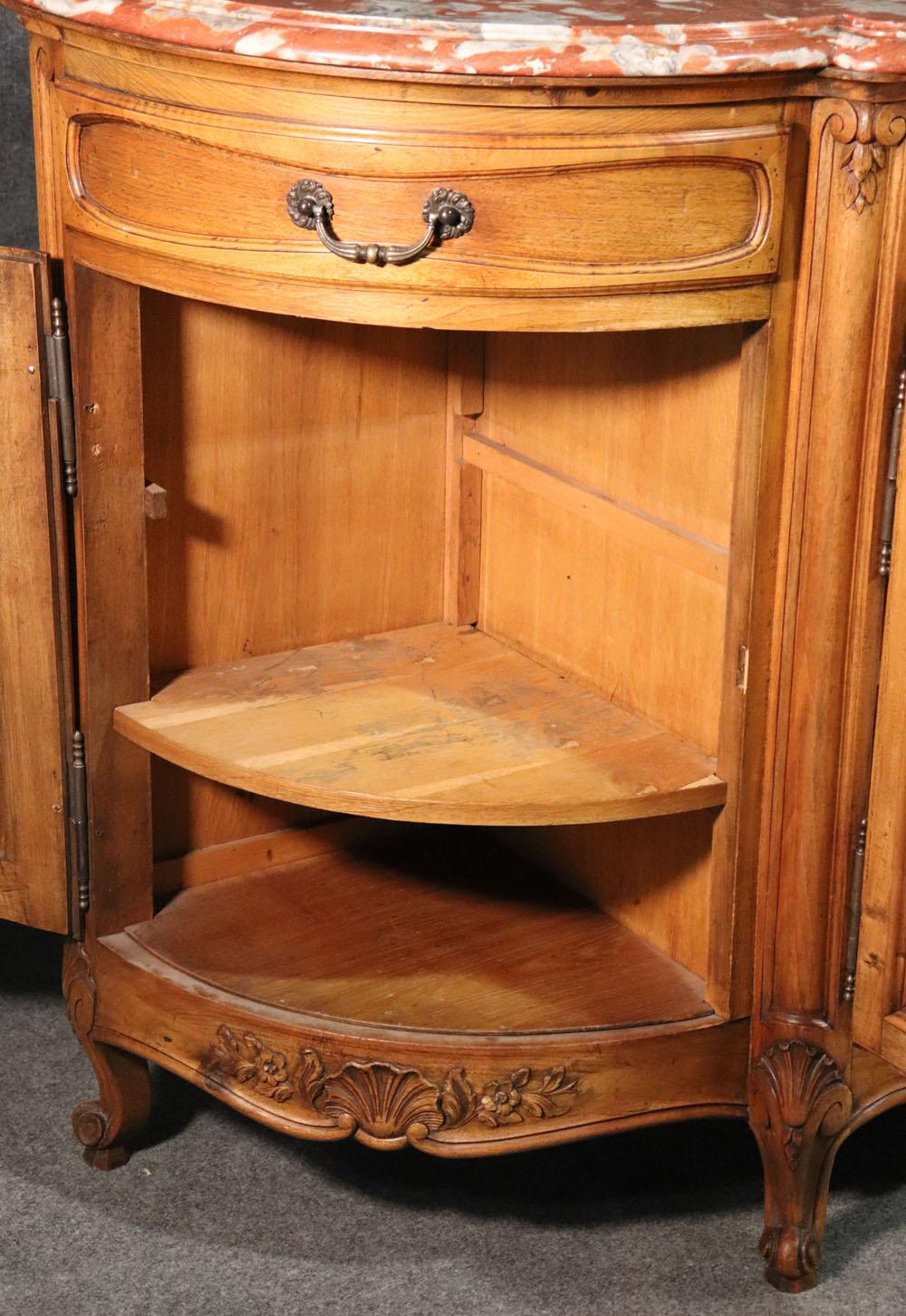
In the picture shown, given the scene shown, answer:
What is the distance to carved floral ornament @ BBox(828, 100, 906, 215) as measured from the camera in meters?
1.36

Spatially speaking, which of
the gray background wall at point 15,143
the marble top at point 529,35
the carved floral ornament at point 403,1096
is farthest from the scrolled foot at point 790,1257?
the gray background wall at point 15,143

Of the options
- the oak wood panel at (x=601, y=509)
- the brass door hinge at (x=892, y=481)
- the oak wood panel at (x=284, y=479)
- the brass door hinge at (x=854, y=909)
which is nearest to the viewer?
the brass door hinge at (x=892, y=481)

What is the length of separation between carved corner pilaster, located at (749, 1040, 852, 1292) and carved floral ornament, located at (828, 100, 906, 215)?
69 centimetres

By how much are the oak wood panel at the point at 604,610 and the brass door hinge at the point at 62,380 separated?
1.56 feet

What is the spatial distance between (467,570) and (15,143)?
74cm

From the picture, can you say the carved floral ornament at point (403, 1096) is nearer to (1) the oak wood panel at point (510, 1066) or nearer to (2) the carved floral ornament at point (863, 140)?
(1) the oak wood panel at point (510, 1066)

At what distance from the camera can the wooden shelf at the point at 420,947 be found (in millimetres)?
1676

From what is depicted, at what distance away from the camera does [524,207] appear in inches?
53.7

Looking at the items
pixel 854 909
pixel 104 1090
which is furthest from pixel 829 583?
pixel 104 1090

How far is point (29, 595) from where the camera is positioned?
1.64m

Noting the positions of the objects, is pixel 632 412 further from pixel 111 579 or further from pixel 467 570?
pixel 111 579

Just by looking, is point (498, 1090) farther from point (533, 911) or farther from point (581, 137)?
point (581, 137)

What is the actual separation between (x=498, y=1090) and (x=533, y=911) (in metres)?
0.28

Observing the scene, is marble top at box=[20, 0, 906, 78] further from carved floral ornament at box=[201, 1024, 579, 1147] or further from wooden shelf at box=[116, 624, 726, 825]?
carved floral ornament at box=[201, 1024, 579, 1147]
